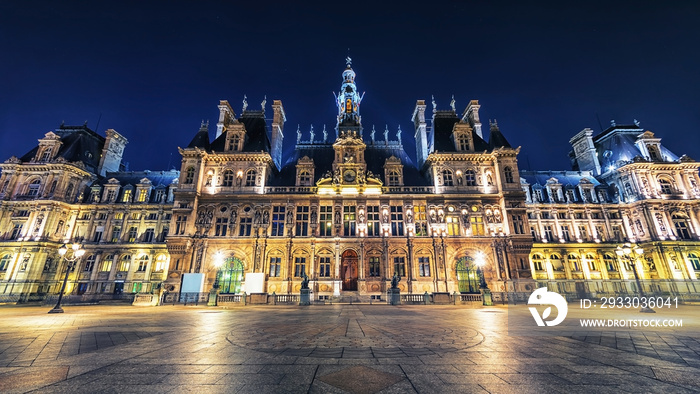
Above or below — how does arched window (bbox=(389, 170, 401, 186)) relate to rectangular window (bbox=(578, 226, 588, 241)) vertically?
above

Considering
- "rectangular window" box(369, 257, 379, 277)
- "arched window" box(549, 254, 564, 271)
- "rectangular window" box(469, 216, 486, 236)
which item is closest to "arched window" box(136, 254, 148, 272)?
"rectangular window" box(369, 257, 379, 277)

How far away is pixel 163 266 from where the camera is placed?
36.9m

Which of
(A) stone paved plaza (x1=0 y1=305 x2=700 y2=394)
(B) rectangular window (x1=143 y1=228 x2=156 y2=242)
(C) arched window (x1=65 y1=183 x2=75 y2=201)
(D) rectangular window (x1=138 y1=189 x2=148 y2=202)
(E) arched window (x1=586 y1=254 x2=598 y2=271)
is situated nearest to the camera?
(A) stone paved plaza (x1=0 y1=305 x2=700 y2=394)

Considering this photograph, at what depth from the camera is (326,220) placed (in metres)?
33.2

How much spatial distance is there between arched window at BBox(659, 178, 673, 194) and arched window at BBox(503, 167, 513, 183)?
21.2 m

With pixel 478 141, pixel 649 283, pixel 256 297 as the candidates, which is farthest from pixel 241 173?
pixel 649 283

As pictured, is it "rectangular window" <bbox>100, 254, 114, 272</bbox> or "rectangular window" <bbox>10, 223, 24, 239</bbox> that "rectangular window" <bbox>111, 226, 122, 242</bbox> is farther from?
"rectangular window" <bbox>10, 223, 24, 239</bbox>

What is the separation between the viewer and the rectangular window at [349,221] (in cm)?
3294

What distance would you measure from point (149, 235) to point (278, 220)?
19.7 meters

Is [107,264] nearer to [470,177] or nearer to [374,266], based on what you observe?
[374,266]

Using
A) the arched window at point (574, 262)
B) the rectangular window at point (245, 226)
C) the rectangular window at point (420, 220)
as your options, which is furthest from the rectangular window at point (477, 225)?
the rectangular window at point (245, 226)

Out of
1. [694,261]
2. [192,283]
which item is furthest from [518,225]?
[192,283]

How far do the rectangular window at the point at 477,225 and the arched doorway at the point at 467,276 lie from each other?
3.26 metres

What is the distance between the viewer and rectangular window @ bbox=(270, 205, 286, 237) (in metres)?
32.9
